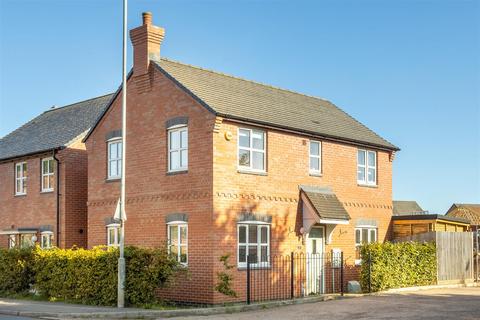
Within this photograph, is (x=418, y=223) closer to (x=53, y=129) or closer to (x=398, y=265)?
(x=398, y=265)

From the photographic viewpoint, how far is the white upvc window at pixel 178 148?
75.7 ft

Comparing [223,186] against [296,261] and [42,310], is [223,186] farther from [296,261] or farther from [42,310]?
[42,310]

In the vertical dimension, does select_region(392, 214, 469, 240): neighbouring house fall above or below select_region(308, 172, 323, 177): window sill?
below

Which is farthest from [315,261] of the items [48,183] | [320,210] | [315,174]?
[48,183]

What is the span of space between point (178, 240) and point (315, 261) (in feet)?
18.0

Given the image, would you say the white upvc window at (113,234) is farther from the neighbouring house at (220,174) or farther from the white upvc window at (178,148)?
the white upvc window at (178,148)

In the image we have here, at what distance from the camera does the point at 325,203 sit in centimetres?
2508

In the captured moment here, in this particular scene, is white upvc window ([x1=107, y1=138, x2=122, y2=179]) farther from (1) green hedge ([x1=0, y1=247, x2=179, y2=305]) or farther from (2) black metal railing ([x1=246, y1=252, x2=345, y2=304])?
(2) black metal railing ([x1=246, y1=252, x2=345, y2=304])

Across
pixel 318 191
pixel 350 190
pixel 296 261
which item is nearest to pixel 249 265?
pixel 296 261

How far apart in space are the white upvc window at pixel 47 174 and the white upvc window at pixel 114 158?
450 cm

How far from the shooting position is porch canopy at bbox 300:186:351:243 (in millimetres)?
24375

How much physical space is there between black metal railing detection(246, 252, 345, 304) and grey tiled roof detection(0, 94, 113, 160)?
432 inches

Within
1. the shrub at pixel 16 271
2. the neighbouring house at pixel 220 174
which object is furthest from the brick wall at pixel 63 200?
the shrub at pixel 16 271

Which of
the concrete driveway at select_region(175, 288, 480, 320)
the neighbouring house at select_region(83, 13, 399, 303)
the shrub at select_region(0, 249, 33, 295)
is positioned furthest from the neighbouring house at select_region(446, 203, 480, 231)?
the shrub at select_region(0, 249, 33, 295)
